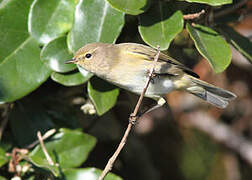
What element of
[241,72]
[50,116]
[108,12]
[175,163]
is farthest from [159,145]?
[108,12]

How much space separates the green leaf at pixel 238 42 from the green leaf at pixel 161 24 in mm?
372

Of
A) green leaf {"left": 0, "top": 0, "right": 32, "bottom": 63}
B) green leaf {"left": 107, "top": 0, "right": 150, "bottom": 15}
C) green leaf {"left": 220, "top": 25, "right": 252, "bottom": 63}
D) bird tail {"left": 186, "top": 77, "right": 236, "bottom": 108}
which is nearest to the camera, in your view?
green leaf {"left": 107, "top": 0, "right": 150, "bottom": 15}

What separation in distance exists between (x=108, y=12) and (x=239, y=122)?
2.74 meters

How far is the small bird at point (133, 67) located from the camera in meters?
2.40

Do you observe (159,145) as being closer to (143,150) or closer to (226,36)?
(143,150)

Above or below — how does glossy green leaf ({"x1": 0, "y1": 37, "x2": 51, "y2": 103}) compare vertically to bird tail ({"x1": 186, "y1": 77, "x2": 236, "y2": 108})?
above

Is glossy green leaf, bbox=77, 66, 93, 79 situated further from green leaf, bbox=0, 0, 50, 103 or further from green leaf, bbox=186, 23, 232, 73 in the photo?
green leaf, bbox=186, 23, 232, 73

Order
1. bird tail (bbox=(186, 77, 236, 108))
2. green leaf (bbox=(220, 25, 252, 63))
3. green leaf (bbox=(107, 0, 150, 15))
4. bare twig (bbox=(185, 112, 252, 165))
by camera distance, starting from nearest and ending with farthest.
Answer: green leaf (bbox=(107, 0, 150, 15)) → green leaf (bbox=(220, 25, 252, 63)) → bird tail (bbox=(186, 77, 236, 108)) → bare twig (bbox=(185, 112, 252, 165))

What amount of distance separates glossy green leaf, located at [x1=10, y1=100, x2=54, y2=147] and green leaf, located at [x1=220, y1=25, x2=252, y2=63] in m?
1.16

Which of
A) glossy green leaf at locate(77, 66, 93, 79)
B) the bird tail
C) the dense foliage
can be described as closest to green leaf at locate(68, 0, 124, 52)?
the dense foliage

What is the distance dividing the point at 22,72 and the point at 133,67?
68 cm

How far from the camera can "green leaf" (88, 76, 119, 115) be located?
7.42 feet

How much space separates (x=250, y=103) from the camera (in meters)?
4.57

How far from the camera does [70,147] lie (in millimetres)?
2400
